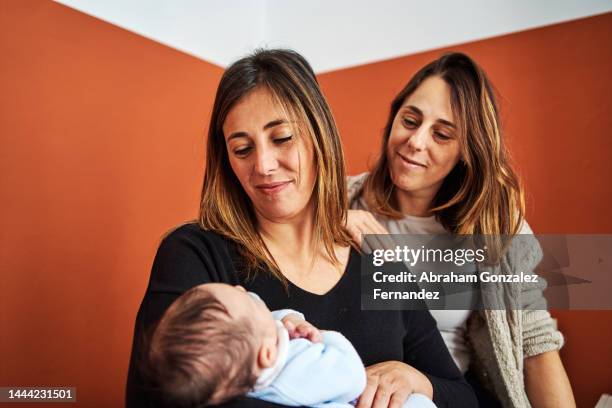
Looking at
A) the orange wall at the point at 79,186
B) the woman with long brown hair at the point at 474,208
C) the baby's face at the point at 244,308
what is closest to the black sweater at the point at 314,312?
the baby's face at the point at 244,308

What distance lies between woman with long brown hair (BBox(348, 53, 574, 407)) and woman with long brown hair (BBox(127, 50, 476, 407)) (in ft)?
1.10

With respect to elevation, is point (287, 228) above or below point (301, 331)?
above

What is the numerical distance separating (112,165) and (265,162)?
4.56 feet

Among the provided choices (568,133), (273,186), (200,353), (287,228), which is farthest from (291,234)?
(568,133)

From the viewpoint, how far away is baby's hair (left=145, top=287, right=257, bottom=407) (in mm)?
917

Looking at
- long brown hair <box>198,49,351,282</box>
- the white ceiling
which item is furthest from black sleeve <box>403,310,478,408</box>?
the white ceiling

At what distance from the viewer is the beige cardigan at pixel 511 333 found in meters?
1.69

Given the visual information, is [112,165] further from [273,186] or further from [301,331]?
[301,331]

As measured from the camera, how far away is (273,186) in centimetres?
124

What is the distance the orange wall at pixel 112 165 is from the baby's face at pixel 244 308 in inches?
52.3

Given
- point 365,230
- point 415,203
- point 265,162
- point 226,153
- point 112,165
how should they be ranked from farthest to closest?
1. point 112,165
2. point 415,203
3. point 365,230
4. point 226,153
5. point 265,162

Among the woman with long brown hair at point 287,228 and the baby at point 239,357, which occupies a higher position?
the woman with long brown hair at point 287,228

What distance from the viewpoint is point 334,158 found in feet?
4.35

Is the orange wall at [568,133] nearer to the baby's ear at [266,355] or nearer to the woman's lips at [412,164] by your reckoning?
the woman's lips at [412,164]
